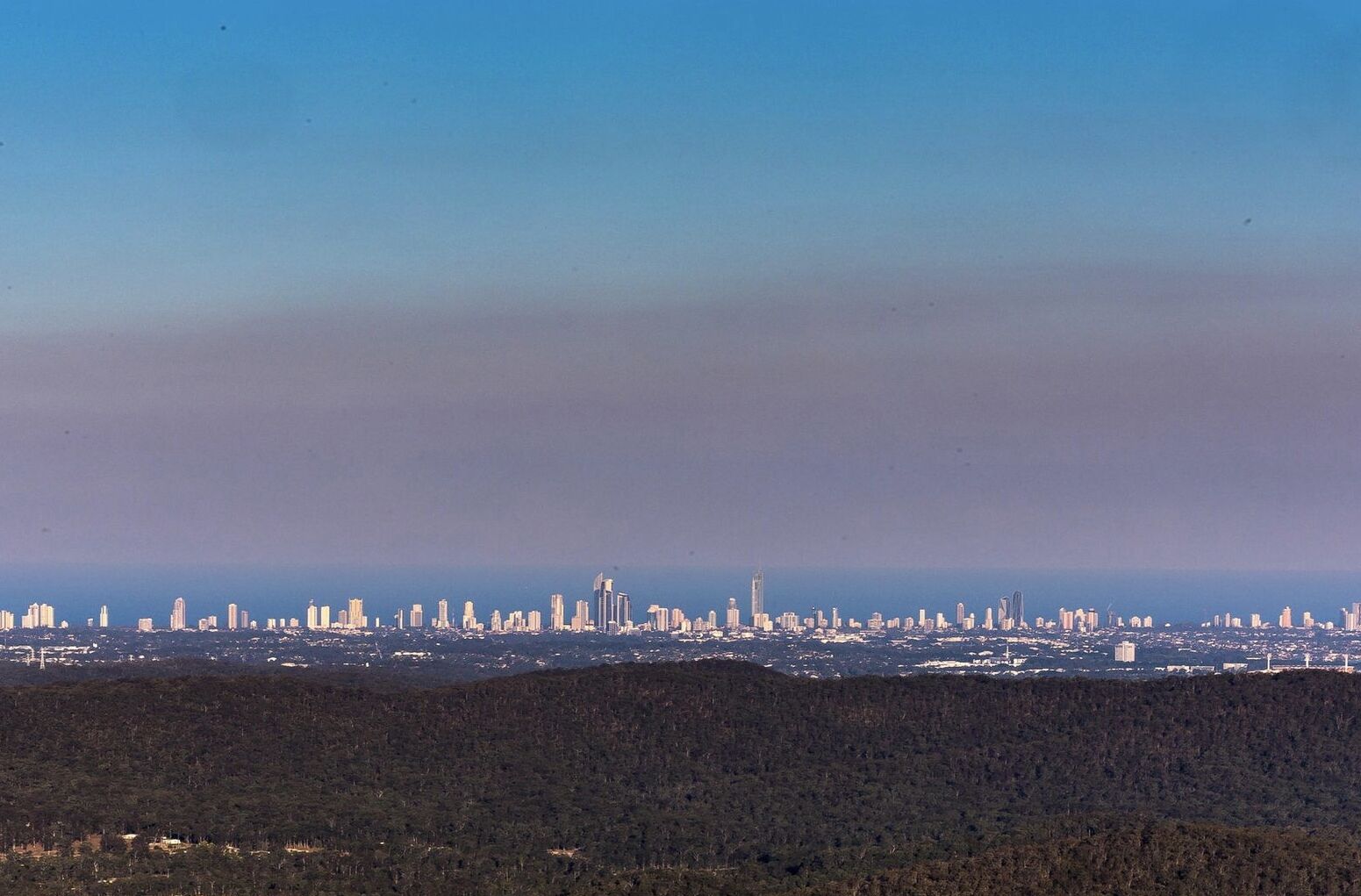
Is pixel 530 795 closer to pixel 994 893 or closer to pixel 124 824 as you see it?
pixel 124 824

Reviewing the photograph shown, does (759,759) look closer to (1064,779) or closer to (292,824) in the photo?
(1064,779)

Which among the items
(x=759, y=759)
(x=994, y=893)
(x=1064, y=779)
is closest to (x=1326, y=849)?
(x=994, y=893)

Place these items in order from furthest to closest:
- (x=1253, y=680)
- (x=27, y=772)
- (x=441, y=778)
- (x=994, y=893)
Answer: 1. (x=1253, y=680)
2. (x=441, y=778)
3. (x=27, y=772)
4. (x=994, y=893)

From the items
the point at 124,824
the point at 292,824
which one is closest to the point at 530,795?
the point at 292,824

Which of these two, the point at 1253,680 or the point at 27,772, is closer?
the point at 27,772

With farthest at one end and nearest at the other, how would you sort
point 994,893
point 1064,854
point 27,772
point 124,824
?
point 27,772, point 124,824, point 1064,854, point 994,893

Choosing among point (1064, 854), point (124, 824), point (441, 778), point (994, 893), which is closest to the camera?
point (994, 893)
